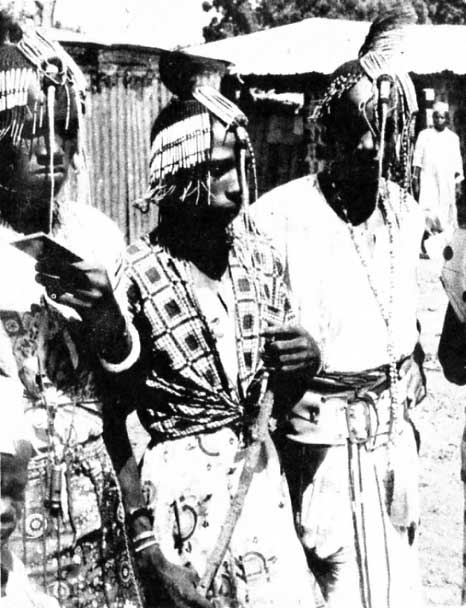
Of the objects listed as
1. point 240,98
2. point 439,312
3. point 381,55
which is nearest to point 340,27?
point 240,98

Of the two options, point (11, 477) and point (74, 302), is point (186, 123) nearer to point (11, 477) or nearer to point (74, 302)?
point (74, 302)

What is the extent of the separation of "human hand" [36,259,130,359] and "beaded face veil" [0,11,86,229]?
194 mm

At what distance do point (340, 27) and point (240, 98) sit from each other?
2.84 m

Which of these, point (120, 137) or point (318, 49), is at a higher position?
point (318, 49)

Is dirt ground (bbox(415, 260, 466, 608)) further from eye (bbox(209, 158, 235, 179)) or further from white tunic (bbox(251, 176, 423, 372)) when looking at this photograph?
eye (bbox(209, 158, 235, 179))

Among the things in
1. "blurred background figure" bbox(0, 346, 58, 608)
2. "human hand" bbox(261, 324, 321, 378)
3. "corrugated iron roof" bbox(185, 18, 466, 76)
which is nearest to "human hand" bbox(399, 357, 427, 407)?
"human hand" bbox(261, 324, 321, 378)

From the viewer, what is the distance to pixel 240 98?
1605cm

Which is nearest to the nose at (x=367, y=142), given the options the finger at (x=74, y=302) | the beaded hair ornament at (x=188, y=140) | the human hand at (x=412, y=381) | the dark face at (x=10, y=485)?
the beaded hair ornament at (x=188, y=140)

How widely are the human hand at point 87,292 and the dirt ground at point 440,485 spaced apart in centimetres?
260

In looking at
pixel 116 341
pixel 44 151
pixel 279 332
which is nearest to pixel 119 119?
pixel 279 332

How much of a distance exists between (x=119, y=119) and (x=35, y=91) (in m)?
8.05

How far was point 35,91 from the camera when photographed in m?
2.66

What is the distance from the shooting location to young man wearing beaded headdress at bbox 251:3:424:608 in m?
3.50

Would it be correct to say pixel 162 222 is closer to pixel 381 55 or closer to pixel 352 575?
pixel 381 55
